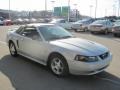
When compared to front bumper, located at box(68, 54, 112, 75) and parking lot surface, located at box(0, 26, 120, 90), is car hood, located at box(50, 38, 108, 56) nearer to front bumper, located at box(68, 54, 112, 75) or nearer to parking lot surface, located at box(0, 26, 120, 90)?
front bumper, located at box(68, 54, 112, 75)

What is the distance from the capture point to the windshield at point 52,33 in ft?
22.0

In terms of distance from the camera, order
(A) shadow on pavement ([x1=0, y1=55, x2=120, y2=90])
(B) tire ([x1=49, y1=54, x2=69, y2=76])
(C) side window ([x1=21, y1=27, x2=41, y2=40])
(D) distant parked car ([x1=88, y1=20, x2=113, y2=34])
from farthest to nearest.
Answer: (D) distant parked car ([x1=88, y1=20, x2=113, y2=34]) → (C) side window ([x1=21, y1=27, x2=41, y2=40]) → (B) tire ([x1=49, y1=54, x2=69, y2=76]) → (A) shadow on pavement ([x1=0, y1=55, x2=120, y2=90])

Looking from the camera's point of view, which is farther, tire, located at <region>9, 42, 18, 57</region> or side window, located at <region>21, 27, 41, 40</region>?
tire, located at <region>9, 42, 18, 57</region>

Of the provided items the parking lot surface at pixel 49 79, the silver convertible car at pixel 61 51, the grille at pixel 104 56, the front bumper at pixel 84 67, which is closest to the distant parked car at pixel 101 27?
the parking lot surface at pixel 49 79

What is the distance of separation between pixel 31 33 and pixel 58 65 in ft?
6.29

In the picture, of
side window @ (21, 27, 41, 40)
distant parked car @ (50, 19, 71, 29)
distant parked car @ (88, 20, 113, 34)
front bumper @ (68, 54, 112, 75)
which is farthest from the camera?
distant parked car @ (50, 19, 71, 29)

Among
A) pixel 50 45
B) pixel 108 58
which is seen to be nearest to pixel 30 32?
pixel 50 45

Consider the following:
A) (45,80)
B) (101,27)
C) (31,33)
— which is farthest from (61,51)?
(101,27)

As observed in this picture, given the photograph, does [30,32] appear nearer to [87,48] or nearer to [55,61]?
[55,61]

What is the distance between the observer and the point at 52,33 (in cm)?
695

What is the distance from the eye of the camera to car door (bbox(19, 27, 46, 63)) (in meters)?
6.55

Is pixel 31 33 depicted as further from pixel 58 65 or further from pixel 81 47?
pixel 81 47

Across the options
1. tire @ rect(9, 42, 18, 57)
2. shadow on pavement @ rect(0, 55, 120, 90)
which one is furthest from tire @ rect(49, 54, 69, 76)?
tire @ rect(9, 42, 18, 57)

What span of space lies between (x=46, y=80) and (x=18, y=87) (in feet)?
2.84
